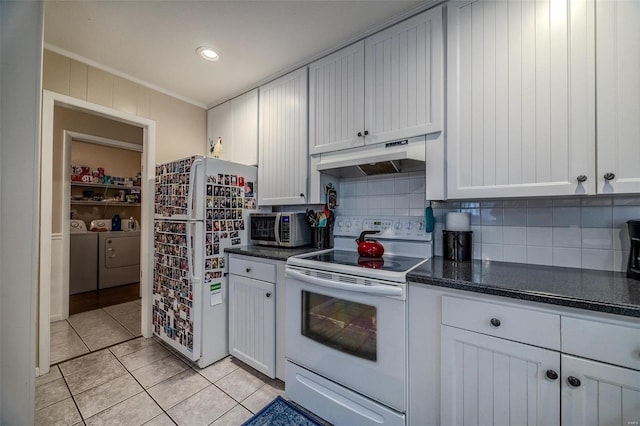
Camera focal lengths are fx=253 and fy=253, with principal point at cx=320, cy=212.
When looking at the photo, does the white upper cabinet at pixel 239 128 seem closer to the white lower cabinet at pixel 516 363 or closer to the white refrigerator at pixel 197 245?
the white refrigerator at pixel 197 245

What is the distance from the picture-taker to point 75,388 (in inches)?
66.7

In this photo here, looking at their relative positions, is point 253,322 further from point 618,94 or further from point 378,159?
point 618,94

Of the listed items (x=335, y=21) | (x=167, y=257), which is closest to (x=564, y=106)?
(x=335, y=21)

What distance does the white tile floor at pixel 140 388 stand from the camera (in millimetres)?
1467

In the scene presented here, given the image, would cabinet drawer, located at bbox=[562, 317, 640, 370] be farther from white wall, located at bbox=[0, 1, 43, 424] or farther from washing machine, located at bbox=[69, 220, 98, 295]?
washing machine, located at bbox=[69, 220, 98, 295]

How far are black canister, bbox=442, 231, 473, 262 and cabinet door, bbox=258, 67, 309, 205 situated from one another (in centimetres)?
109

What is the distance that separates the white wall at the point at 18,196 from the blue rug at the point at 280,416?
98cm

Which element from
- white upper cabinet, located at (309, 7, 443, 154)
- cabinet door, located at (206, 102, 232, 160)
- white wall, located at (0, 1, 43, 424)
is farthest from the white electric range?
cabinet door, located at (206, 102, 232, 160)

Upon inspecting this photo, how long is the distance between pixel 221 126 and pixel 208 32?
1075 mm

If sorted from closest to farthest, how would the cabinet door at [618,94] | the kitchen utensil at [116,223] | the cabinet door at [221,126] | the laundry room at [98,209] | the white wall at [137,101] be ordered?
the cabinet door at [618,94]
the white wall at [137,101]
the cabinet door at [221,126]
the laundry room at [98,209]
the kitchen utensil at [116,223]

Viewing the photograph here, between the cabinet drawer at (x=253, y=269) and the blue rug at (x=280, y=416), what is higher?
the cabinet drawer at (x=253, y=269)

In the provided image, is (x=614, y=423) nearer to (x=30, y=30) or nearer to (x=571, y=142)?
(x=571, y=142)

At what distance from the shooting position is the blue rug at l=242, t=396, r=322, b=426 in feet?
4.64

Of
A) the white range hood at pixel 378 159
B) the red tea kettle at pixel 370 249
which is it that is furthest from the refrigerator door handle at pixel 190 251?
the red tea kettle at pixel 370 249
